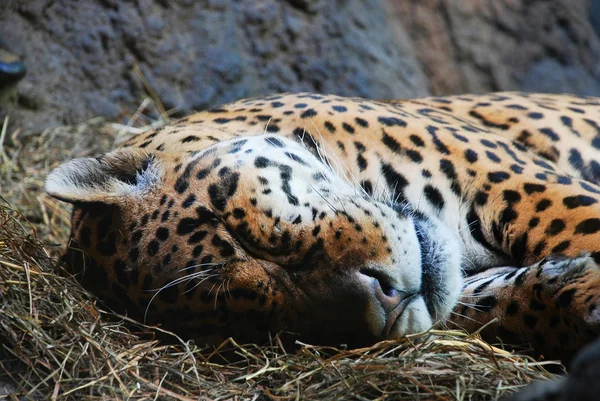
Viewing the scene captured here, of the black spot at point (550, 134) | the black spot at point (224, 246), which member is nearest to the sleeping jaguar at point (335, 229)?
the black spot at point (224, 246)

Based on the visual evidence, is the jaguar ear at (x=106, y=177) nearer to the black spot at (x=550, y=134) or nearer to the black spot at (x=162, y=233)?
the black spot at (x=162, y=233)

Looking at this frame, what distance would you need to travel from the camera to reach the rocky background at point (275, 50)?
255 inches

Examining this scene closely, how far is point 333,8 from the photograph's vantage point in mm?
7840

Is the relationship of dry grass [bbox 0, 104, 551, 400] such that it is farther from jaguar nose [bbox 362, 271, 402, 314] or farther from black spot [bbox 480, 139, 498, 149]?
black spot [bbox 480, 139, 498, 149]

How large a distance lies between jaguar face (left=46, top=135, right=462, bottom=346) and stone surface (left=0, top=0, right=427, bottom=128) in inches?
110

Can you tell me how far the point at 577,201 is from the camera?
148 inches

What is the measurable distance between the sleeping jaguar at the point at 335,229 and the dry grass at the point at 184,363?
108mm

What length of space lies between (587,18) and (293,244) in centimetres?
749

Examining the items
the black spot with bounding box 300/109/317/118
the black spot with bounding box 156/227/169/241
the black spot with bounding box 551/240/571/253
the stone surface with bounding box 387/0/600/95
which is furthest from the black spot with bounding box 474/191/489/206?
the stone surface with bounding box 387/0/600/95

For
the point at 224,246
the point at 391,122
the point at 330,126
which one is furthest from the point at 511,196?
the point at 224,246

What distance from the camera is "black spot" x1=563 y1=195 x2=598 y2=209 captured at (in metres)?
3.75

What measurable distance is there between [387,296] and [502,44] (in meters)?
6.49

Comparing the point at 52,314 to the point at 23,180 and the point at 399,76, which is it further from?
the point at 399,76

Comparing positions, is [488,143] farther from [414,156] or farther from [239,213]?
[239,213]
